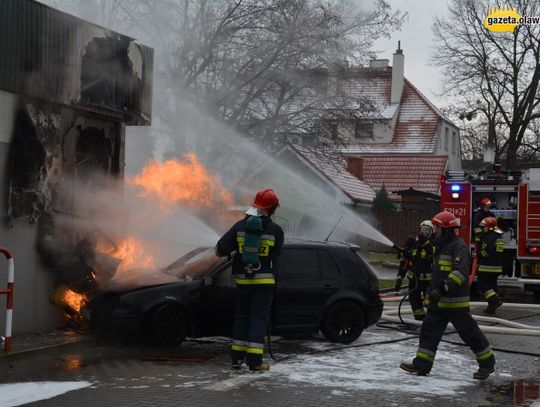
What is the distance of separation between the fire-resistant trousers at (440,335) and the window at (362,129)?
50.4 ft

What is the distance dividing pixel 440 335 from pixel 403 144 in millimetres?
37199

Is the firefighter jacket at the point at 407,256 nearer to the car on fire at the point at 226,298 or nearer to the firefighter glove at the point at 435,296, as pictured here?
the car on fire at the point at 226,298

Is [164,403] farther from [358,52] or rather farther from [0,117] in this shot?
[358,52]

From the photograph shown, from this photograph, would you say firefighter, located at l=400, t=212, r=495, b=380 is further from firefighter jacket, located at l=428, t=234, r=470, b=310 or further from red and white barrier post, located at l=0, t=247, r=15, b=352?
red and white barrier post, located at l=0, t=247, r=15, b=352

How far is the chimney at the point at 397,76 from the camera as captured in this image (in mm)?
45500

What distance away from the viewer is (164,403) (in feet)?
20.4

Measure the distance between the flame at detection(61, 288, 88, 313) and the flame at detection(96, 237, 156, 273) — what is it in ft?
2.53

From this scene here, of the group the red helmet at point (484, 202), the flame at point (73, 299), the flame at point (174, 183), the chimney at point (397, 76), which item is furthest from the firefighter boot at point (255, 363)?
the chimney at point (397, 76)

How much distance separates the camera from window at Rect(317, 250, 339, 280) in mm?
9648

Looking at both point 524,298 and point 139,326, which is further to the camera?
point 524,298

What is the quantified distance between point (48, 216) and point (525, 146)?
34106mm

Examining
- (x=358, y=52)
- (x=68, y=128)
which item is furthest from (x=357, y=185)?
(x=68, y=128)

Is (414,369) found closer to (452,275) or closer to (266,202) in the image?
(452,275)

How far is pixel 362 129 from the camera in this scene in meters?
23.4
